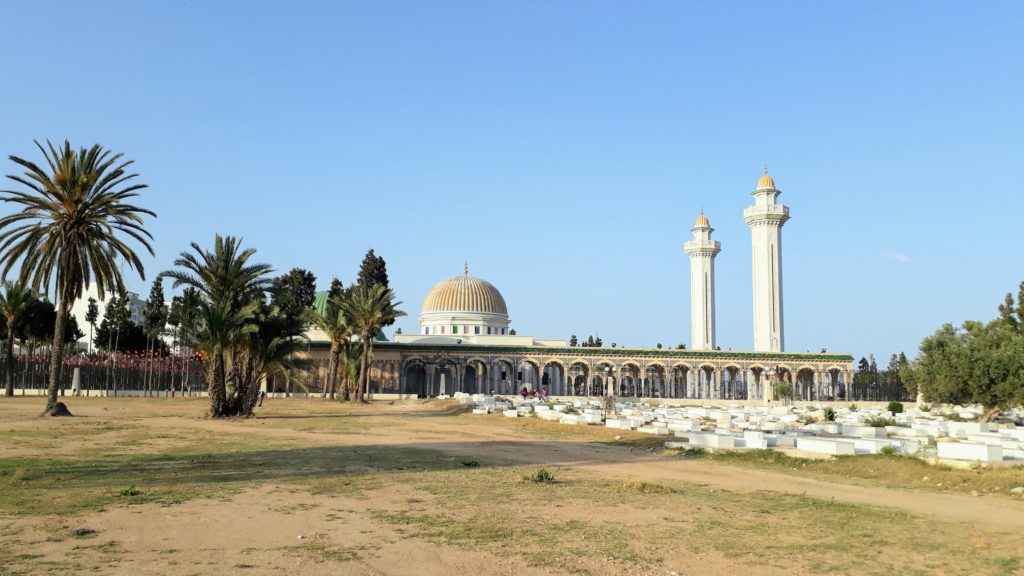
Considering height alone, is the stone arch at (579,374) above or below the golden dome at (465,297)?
below

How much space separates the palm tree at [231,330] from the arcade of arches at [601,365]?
33597mm

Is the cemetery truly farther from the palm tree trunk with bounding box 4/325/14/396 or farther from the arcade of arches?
the palm tree trunk with bounding box 4/325/14/396

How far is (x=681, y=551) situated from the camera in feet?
25.9

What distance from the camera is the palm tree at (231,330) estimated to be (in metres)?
29.0

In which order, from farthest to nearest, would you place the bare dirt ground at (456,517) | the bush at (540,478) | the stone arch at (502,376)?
the stone arch at (502,376), the bush at (540,478), the bare dirt ground at (456,517)

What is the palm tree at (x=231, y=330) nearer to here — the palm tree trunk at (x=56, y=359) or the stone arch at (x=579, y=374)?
the palm tree trunk at (x=56, y=359)

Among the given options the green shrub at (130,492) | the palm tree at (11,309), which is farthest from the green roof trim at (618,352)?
the green shrub at (130,492)

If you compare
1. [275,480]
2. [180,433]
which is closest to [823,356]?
[180,433]

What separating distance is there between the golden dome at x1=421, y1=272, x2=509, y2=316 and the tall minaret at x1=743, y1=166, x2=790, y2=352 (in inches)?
1015

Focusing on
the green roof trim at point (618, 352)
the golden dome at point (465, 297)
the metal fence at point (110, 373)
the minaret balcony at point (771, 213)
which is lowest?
the metal fence at point (110, 373)

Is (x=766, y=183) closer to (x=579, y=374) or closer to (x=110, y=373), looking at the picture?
(x=579, y=374)

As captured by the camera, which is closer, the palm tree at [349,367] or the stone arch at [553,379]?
the palm tree at [349,367]

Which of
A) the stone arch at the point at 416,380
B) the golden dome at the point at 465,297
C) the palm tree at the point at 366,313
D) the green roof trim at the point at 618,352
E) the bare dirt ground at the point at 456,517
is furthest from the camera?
the golden dome at the point at 465,297

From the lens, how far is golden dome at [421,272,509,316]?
78.2 metres
